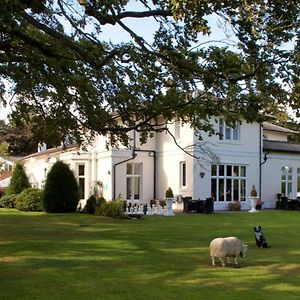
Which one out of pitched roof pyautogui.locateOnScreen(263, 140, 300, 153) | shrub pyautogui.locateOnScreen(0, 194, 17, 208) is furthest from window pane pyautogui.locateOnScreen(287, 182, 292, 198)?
shrub pyautogui.locateOnScreen(0, 194, 17, 208)

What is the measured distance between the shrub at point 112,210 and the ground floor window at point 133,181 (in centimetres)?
645

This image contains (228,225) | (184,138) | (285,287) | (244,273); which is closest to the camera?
(285,287)

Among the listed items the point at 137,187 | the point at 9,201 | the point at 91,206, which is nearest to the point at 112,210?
the point at 91,206

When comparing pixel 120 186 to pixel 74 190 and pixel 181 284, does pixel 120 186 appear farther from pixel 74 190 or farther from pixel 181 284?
pixel 181 284

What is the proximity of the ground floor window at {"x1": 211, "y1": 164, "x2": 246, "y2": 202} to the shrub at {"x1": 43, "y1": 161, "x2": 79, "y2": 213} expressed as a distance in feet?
29.5

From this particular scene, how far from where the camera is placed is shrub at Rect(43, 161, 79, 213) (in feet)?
102

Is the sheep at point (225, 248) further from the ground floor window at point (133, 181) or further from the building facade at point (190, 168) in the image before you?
the ground floor window at point (133, 181)

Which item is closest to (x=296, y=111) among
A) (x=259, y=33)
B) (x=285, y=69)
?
(x=285, y=69)

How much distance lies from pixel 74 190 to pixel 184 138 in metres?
7.81

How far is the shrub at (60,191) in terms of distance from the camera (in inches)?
1221

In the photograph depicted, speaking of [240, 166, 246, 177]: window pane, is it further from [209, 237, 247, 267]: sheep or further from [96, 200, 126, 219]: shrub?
[209, 237, 247, 267]: sheep

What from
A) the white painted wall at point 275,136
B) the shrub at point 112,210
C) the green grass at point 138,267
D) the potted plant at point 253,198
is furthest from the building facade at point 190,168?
the green grass at point 138,267

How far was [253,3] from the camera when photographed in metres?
8.59

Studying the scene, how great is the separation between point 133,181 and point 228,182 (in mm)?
6281
